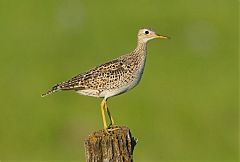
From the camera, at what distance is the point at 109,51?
26.9 meters

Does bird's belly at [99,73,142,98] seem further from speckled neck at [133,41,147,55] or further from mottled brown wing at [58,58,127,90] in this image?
speckled neck at [133,41,147,55]

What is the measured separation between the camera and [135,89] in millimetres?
23344

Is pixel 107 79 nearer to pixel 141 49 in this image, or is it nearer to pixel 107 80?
pixel 107 80

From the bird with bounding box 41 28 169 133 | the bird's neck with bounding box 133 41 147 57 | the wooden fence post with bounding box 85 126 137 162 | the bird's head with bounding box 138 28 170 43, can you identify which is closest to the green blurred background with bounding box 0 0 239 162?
the bird's head with bounding box 138 28 170 43

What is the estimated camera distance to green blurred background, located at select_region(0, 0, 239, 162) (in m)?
21.6

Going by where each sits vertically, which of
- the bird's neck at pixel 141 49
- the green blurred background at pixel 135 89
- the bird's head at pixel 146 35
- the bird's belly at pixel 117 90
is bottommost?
the bird's belly at pixel 117 90

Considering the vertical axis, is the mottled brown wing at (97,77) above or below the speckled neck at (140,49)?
below

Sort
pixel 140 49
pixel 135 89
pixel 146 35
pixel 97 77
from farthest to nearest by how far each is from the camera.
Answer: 1. pixel 135 89
2. pixel 146 35
3. pixel 140 49
4. pixel 97 77

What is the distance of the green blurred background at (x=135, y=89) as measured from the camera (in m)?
21.6

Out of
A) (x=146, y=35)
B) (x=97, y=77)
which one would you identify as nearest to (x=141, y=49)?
(x=146, y=35)

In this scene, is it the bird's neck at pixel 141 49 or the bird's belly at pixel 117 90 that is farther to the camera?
the bird's neck at pixel 141 49

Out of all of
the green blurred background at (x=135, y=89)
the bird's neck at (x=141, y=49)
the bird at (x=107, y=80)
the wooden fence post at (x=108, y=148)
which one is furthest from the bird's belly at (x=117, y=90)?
the green blurred background at (x=135, y=89)

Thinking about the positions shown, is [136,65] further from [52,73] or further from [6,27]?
[6,27]

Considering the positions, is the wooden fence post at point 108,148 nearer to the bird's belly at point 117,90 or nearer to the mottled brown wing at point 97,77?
the mottled brown wing at point 97,77
